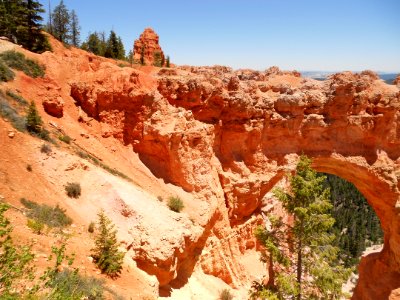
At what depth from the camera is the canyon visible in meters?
14.5

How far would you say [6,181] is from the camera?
1171 centimetres

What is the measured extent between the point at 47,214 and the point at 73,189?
8.29ft

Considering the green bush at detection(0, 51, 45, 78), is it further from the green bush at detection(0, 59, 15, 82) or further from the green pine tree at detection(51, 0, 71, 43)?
the green pine tree at detection(51, 0, 71, 43)

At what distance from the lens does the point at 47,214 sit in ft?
36.8

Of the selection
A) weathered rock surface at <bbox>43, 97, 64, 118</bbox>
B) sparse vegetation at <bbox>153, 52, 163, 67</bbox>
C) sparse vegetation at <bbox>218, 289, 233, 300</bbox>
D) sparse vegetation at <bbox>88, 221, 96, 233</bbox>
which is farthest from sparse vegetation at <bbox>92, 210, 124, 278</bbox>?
sparse vegetation at <bbox>153, 52, 163, 67</bbox>

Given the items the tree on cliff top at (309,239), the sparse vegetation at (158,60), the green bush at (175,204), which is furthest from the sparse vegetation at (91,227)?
the sparse vegetation at (158,60)

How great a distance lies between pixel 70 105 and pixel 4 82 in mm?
3499

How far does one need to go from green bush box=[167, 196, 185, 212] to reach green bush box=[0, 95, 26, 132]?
8007mm

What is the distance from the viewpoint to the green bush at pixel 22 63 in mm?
18578

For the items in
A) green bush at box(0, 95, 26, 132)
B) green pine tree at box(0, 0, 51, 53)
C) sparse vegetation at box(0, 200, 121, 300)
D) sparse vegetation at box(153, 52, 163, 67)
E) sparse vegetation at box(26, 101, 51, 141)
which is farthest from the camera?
sparse vegetation at box(153, 52, 163, 67)

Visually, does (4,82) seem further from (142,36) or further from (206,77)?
(142,36)

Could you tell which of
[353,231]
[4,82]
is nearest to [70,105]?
[4,82]

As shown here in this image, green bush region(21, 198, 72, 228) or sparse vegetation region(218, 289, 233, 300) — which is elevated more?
green bush region(21, 198, 72, 228)

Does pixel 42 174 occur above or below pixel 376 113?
below
